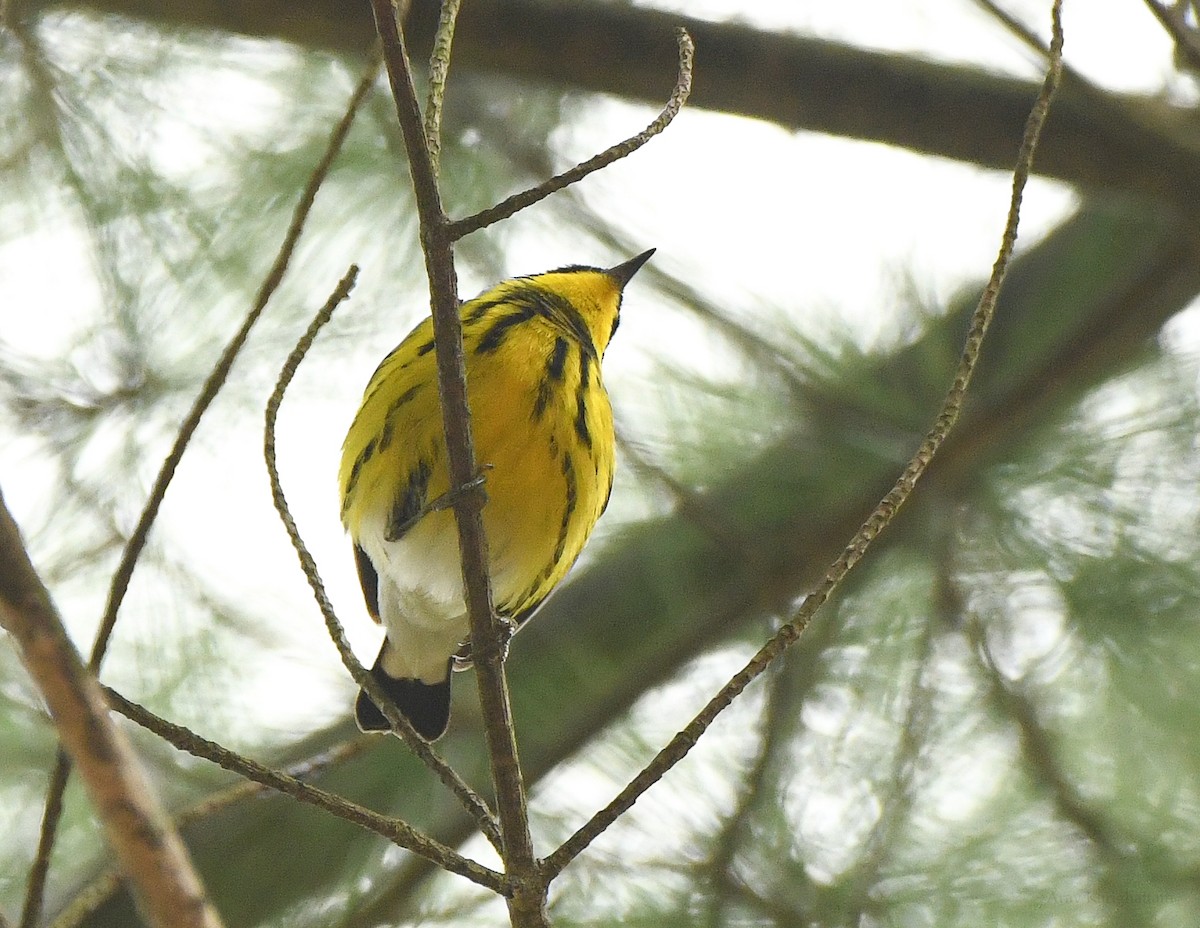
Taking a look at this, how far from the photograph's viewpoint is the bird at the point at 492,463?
1938 millimetres

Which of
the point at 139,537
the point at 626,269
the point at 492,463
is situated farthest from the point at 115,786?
the point at 626,269

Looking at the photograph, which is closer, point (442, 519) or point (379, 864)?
point (442, 519)

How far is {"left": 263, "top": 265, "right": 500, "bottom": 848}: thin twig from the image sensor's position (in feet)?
4.37

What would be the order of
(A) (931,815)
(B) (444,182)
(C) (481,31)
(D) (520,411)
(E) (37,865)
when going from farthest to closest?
(B) (444,182) → (A) (931,815) → (C) (481,31) → (D) (520,411) → (E) (37,865)

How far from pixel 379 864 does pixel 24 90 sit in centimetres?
144

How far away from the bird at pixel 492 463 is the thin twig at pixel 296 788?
66 cm

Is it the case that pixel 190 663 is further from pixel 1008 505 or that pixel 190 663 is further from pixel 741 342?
pixel 1008 505

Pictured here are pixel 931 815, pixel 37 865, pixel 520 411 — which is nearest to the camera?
pixel 37 865

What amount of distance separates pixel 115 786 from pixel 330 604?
3.04ft

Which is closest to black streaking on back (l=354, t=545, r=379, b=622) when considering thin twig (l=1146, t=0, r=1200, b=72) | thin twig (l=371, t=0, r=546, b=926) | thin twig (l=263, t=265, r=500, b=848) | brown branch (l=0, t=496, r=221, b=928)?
thin twig (l=263, t=265, r=500, b=848)

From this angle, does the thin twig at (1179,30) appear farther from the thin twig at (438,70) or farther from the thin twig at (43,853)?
the thin twig at (43,853)

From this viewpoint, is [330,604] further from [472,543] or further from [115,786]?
[115,786]

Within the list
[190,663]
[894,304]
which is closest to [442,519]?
[190,663]

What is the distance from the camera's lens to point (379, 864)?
2311mm
